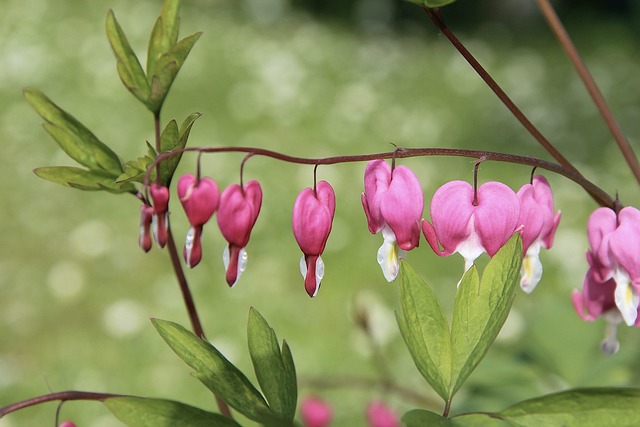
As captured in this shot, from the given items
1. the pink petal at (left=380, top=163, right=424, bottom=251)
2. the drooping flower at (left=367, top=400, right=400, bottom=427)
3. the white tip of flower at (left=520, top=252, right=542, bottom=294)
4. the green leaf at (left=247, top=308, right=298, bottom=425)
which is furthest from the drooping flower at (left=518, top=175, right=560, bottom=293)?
the drooping flower at (left=367, top=400, right=400, bottom=427)

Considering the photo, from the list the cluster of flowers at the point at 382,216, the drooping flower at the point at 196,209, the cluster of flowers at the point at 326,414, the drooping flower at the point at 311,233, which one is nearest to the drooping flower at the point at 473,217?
the cluster of flowers at the point at 382,216

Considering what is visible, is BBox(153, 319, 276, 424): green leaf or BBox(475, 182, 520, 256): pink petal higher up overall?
BBox(475, 182, 520, 256): pink petal

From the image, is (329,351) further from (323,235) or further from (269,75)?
(269,75)

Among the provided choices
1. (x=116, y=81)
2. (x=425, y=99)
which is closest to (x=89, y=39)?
(x=116, y=81)

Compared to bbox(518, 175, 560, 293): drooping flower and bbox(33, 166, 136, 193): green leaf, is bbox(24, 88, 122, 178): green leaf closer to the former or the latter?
bbox(33, 166, 136, 193): green leaf

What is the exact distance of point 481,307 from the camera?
77 centimetres

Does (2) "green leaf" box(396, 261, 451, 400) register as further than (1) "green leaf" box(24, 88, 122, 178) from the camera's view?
No

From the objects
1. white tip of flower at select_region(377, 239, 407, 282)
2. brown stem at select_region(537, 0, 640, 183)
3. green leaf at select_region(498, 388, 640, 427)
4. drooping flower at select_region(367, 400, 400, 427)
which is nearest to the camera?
green leaf at select_region(498, 388, 640, 427)

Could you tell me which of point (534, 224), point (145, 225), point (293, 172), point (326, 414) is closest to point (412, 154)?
point (534, 224)

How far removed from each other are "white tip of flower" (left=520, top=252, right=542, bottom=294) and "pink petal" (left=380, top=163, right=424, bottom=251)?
134 millimetres

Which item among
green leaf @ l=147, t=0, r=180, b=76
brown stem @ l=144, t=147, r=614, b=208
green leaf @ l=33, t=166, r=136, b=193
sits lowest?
brown stem @ l=144, t=147, r=614, b=208

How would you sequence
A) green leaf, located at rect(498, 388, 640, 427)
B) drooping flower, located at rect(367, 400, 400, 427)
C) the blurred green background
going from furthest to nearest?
the blurred green background, drooping flower, located at rect(367, 400, 400, 427), green leaf, located at rect(498, 388, 640, 427)

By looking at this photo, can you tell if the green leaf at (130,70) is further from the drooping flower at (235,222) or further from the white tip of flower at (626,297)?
the white tip of flower at (626,297)

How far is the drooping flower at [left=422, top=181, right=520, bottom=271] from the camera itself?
84 centimetres
